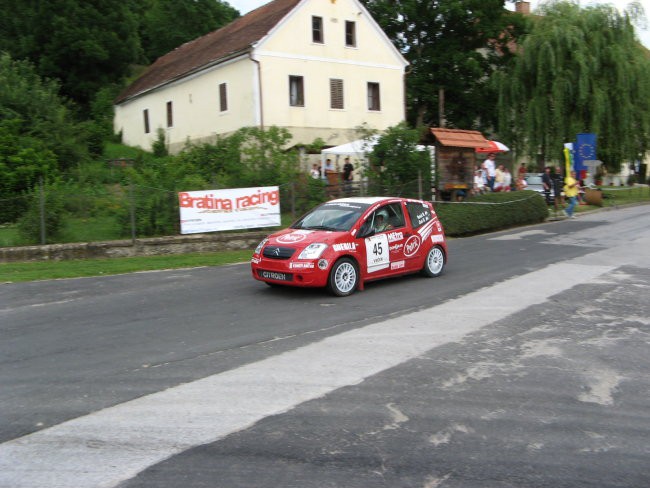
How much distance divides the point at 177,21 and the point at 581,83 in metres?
45.7

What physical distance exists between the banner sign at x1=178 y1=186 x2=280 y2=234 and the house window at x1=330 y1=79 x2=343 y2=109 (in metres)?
16.4

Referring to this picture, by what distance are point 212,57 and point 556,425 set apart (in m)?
31.5

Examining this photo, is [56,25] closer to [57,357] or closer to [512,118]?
[512,118]

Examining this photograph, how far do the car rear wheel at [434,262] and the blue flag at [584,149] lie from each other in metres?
20.2

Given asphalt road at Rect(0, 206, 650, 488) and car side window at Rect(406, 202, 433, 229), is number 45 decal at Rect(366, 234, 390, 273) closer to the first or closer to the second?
asphalt road at Rect(0, 206, 650, 488)

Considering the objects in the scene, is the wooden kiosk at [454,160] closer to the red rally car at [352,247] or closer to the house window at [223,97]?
the red rally car at [352,247]

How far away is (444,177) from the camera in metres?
22.2

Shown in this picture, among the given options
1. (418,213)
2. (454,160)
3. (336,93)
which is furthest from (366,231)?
(336,93)

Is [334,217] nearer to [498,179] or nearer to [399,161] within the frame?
[399,161]

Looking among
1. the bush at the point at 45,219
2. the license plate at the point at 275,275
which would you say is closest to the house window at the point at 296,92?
the bush at the point at 45,219

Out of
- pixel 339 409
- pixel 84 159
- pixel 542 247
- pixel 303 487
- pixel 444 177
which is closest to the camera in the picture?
pixel 303 487

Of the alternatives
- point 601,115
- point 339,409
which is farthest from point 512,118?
point 339,409

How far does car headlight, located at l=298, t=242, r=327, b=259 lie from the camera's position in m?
10.3

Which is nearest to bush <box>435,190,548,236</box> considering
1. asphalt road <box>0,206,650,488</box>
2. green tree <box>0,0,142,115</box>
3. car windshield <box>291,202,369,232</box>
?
car windshield <box>291,202,369,232</box>
